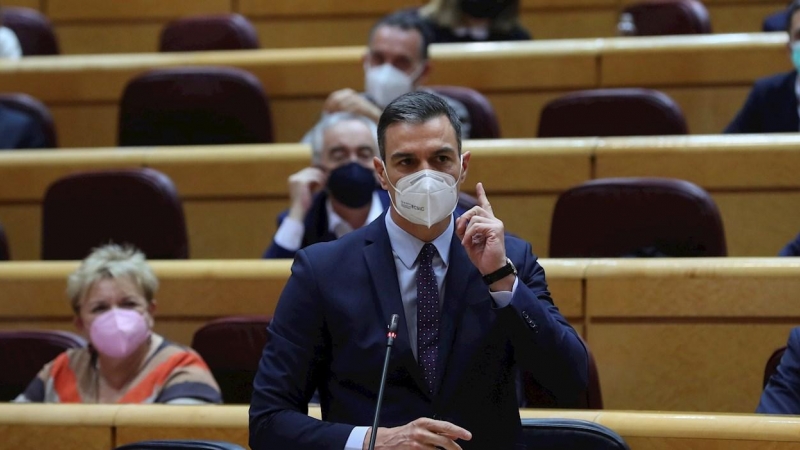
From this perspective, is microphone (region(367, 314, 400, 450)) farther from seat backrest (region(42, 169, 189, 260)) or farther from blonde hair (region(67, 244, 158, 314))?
seat backrest (region(42, 169, 189, 260))

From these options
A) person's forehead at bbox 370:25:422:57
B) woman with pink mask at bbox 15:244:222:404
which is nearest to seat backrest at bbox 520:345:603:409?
woman with pink mask at bbox 15:244:222:404

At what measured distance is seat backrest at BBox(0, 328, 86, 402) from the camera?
63.3 inches

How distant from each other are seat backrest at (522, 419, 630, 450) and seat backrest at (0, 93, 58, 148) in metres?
1.39

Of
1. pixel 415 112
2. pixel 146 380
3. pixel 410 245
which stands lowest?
pixel 146 380

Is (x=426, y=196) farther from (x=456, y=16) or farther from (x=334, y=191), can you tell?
(x=456, y=16)

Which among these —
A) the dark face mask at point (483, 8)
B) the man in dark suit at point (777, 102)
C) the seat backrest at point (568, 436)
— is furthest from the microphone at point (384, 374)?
the dark face mask at point (483, 8)

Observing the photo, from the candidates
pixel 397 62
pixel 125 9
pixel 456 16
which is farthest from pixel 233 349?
pixel 125 9

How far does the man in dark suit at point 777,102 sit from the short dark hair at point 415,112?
1126 millimetres

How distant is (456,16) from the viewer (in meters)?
2.44

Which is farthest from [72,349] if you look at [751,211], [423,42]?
[751,211]

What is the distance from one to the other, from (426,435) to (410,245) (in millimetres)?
168

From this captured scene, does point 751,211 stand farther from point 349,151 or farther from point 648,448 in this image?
point 648,448

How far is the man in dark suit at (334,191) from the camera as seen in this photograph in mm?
1694

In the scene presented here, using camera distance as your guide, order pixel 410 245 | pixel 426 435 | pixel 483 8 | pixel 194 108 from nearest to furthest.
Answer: pixel 426 435, pixel 410 245, pixel 194 108, pixel 483 8
